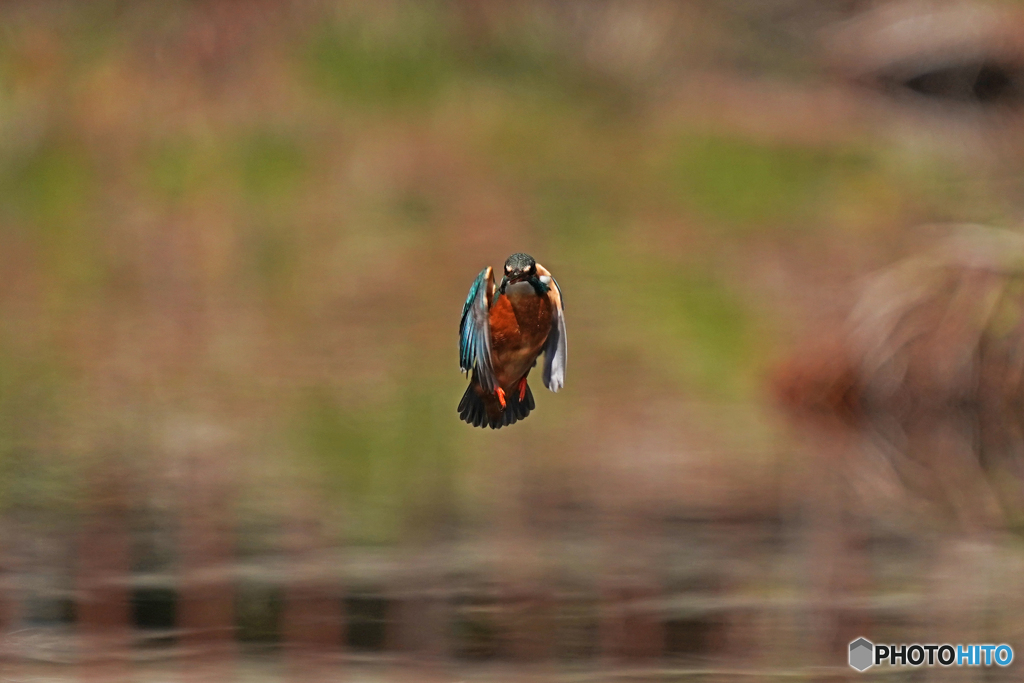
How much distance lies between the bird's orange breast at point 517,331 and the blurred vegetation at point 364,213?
3.68m

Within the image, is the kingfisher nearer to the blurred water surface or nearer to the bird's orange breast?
the bird's orange breast

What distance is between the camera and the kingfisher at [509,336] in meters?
2.80

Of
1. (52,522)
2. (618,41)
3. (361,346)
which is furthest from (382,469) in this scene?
(618,41)

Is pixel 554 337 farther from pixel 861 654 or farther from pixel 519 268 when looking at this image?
pixel 861 654

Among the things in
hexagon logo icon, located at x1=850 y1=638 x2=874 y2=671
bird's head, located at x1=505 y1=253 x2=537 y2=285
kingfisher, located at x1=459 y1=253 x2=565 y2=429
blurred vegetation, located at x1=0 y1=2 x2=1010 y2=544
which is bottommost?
hexagon logo icon, located at x1=850 y1=638 x2=874 y2=671

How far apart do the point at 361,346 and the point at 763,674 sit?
590cm

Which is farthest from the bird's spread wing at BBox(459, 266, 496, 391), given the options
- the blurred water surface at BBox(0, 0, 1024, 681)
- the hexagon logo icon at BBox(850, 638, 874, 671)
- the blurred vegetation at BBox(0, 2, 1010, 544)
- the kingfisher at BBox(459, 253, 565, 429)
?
the blurred vegetation at BBox(0, 2, 1010, 544)

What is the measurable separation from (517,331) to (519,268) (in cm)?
13

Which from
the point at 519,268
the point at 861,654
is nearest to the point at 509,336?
the point at 519,268

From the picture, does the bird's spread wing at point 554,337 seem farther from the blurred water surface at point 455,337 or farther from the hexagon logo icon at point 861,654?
the hexagon logo icon at point 861,654

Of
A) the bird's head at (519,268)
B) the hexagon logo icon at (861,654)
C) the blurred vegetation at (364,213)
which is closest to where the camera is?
the bird's head at (519,268)

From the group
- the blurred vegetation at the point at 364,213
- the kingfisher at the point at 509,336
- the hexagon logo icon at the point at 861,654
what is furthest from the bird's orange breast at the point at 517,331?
the blurred vegetation at the point at 364,213

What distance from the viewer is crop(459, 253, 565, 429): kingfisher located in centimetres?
280

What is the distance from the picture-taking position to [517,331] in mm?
2855
